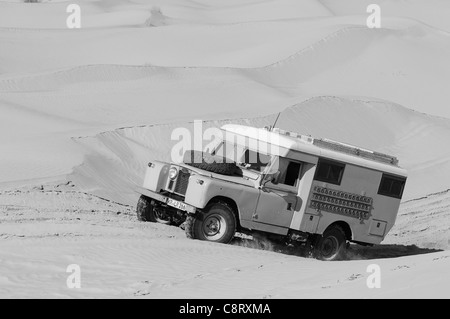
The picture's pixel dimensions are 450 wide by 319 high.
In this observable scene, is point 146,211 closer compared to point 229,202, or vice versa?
point 229,202

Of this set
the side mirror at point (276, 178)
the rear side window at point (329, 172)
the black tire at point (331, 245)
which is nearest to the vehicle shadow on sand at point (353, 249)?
the black tire at point (331, 245)

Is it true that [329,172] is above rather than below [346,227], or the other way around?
above

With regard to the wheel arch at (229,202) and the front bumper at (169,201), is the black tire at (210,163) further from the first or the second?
the front bumper at (169,201)

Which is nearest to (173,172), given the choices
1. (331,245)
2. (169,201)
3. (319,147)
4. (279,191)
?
(169,201)

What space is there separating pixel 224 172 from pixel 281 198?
1.08m

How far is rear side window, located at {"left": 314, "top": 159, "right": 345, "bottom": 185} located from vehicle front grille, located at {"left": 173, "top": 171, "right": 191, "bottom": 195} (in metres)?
2.31

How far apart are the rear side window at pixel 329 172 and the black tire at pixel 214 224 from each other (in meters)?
1.87

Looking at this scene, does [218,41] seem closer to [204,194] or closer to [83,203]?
[83,203]

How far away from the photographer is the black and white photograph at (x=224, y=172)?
11672 mm

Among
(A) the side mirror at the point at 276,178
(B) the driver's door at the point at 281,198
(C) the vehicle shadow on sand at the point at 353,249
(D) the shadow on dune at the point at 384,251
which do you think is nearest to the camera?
(B) the driver's door at the point at 281,198

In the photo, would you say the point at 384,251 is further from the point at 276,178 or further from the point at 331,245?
the point at 276,178

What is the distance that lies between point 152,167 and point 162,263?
3086 mm

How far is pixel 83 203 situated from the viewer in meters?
17.8

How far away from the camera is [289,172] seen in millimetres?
15812
